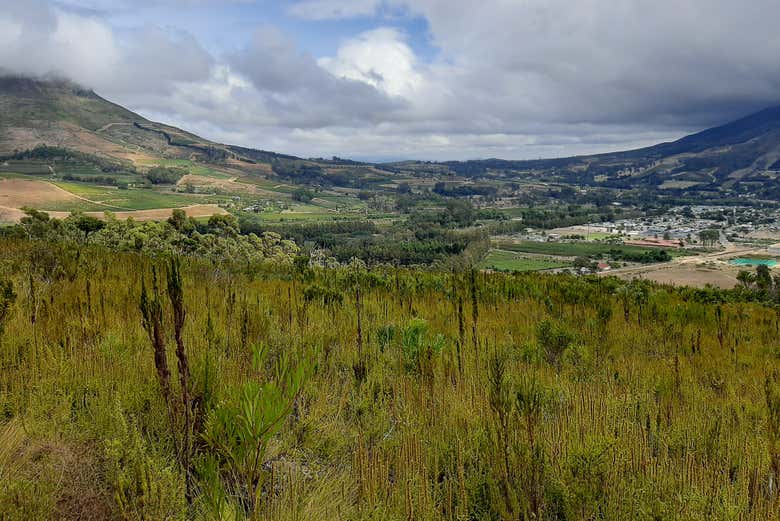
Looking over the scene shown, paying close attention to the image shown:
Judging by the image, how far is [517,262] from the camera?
233 ft

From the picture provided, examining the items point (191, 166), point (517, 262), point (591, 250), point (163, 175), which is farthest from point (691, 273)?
point (191, 166)

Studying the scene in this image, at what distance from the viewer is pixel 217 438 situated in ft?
7.11

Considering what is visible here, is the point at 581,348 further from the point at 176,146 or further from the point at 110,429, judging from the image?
the point at 176,146

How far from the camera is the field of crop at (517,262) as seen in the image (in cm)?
6550

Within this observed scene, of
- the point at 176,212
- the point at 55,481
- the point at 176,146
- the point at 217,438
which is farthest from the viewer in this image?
the point at 176,146

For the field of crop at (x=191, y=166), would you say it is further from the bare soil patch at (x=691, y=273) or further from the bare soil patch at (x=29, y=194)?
the bare soil patch at (x=691, y=273)

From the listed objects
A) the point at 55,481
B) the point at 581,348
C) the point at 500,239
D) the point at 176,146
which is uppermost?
the point at 176,146

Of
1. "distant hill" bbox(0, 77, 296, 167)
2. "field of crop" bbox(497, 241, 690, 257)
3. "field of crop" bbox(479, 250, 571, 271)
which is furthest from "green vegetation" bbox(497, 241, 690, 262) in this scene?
"distant hill" bbox(0, 77, 296, 167)

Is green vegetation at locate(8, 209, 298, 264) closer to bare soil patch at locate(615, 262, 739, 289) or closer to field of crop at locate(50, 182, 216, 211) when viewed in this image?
bare soil patch at locate(615, 262, 739, 289)

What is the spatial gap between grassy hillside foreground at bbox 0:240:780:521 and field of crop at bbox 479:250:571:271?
61007 millimetres

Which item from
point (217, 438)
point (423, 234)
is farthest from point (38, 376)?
point (423, 234)

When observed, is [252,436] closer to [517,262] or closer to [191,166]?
[517,262]

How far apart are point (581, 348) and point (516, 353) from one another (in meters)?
0.82

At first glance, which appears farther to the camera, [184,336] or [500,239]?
[500,239]
